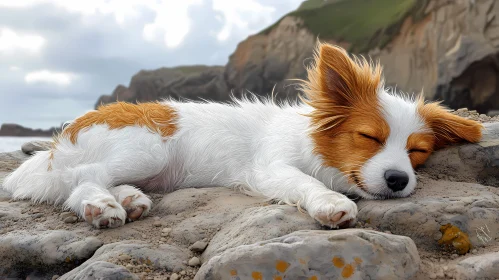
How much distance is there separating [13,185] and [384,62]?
28.5 m

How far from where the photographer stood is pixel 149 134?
513 centimetres

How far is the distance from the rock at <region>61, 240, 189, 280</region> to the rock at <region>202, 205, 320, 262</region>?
0.71ft

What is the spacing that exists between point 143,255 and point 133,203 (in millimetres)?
903

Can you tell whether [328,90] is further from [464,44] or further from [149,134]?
[464,44]

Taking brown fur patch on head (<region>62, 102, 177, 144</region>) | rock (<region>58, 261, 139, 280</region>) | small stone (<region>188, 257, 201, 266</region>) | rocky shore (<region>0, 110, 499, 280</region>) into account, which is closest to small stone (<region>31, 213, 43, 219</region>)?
rocky shore (<region>0, 110, 499, 280</region>)

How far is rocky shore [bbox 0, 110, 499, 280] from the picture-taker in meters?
3.12

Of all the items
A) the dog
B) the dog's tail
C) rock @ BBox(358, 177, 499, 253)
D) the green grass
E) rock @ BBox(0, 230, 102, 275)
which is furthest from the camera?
the green grass

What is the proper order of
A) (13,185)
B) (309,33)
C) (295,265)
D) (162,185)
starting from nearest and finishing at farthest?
(295,265) < (162,185) < (13,185) < (309,33)

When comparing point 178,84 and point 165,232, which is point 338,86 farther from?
point 178,84

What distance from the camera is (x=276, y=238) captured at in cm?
330

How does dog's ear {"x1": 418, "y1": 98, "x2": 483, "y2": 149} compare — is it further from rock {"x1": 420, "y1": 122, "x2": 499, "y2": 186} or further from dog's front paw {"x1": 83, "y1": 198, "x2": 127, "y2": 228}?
dog's front paw {"x1": 83, "y1": 198, "x2": 127, "y2": 228}

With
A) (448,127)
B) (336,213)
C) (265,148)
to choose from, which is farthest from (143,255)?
(448,127)

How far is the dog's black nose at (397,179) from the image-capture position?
406 centimetres

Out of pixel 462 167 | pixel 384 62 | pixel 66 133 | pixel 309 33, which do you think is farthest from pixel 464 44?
pixel 66 133
